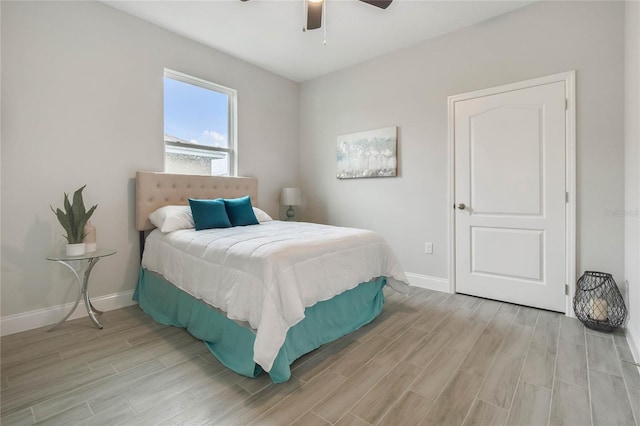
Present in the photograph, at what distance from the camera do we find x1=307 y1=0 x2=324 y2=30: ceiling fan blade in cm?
210

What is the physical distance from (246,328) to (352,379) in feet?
2.21

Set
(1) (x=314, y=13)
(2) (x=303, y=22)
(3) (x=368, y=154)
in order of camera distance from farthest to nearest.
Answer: (3) (x=368, y=154) < (2) (x=303, y=22) < (1) (x=314, y=13)

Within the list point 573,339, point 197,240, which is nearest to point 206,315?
point 197,240

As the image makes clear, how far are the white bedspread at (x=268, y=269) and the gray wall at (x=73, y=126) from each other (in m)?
0.62

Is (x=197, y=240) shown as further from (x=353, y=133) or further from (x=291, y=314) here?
(x=353, y=133)

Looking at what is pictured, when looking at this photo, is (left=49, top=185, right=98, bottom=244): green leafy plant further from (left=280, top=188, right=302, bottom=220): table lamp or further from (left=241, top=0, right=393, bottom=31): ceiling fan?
→ (left=280, top=188, right=302, bottom=220): table lamp

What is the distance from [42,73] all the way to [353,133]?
309 centimetres

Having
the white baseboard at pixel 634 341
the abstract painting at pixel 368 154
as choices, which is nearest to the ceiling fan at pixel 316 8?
the abstract painting at pixel 368 154

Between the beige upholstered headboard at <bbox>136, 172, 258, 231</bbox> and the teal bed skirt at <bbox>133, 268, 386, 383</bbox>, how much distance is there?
1.99 ft

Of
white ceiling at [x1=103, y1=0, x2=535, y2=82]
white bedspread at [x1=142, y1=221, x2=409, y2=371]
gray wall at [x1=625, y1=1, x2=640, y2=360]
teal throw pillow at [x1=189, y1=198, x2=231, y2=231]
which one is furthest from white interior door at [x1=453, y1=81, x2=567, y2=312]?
teal throw pillow at [x1=189, y1=198, x2=231, y2=231]

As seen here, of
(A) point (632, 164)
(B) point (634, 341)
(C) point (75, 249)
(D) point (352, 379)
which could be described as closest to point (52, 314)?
(C) point (75, 249)

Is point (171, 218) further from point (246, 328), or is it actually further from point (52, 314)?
point (246, 328)

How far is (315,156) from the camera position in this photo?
443 centimetres

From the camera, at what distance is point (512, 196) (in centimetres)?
281
